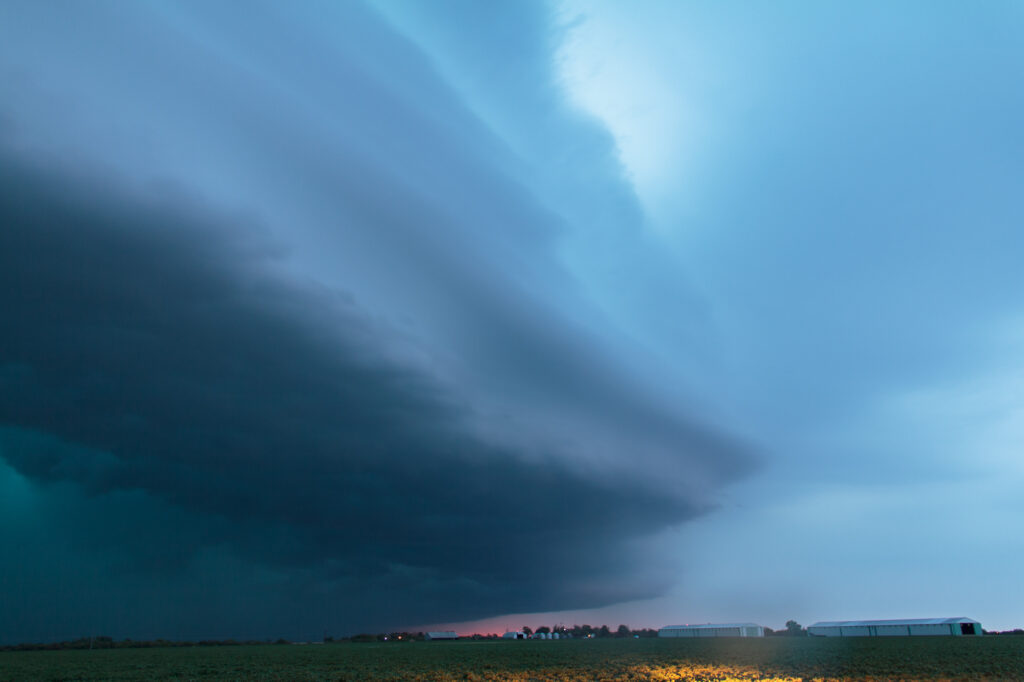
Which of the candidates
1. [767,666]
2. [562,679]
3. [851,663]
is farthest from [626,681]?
[851,663]

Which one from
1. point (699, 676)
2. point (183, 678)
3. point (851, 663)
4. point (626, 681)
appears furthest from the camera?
point (851, 663)

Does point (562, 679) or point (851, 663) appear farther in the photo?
point (851, 663)

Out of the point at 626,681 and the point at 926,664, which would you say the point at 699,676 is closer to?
the point at 626,681

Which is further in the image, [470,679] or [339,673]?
[339,673]

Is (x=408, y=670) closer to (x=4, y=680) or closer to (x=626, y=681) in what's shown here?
(x=626, y=681)

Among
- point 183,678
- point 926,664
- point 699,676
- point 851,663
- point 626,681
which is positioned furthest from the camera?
point 851,663

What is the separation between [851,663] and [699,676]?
29.2m

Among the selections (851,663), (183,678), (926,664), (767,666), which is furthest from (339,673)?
(926,664)

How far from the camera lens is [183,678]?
7281 cm

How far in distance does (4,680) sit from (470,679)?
52.6 m

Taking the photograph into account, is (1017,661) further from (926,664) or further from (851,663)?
(851,663)

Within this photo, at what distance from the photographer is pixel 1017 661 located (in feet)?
251

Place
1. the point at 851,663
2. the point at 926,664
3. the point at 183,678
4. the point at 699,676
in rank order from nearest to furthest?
the point at 699,676 < the point at 183,678 < the point at 926,664 < the point at 851,663

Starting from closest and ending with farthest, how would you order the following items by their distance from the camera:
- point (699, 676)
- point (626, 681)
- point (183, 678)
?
point (626, 681), point (699, 676), point (183, 678)
